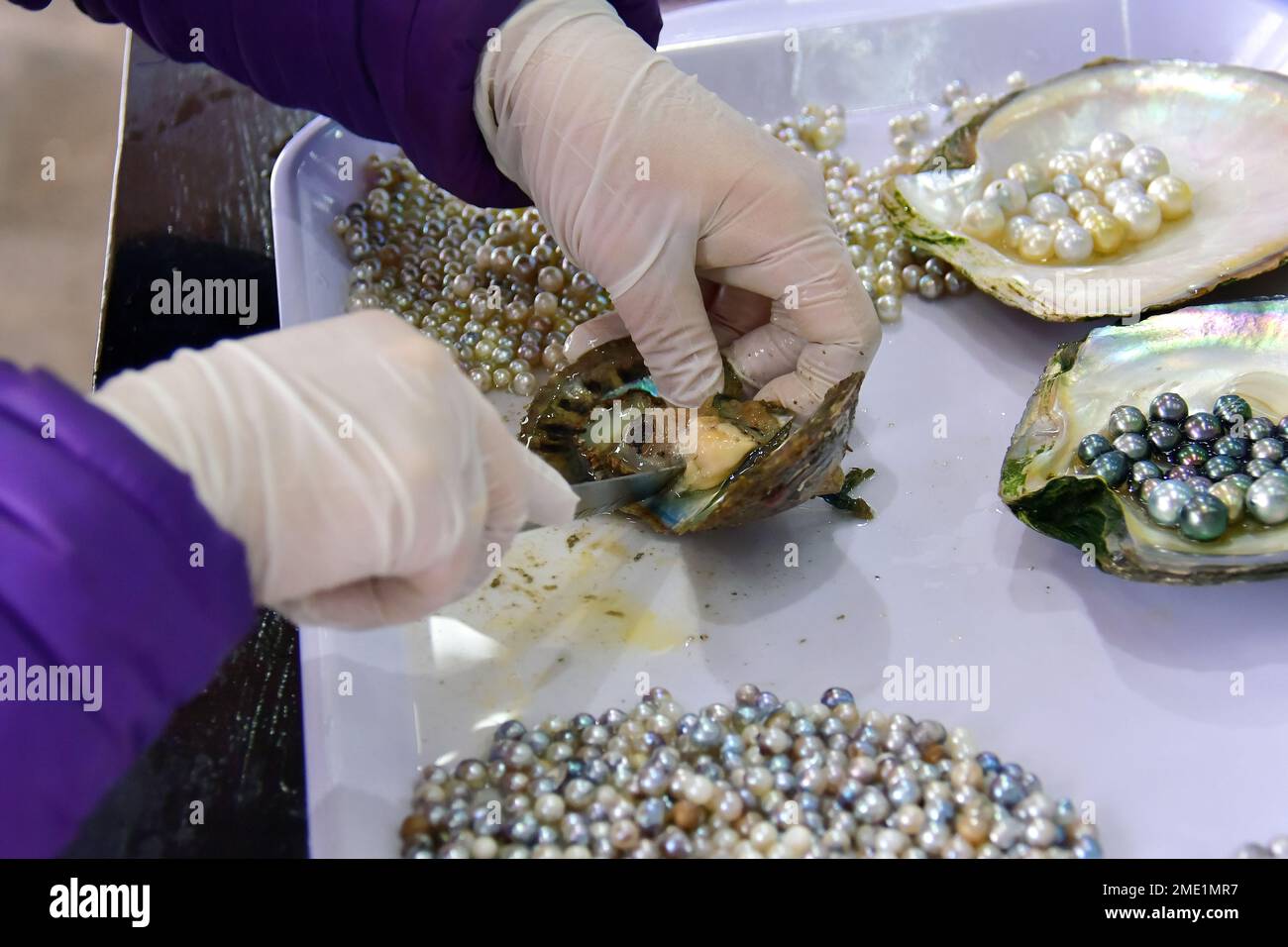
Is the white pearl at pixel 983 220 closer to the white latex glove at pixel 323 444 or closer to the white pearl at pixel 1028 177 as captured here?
the white pearl at pixel 1028 177

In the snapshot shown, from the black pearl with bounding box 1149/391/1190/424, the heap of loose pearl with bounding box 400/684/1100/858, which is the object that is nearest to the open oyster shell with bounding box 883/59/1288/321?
the black pearl with bounding box 1149/391/1190/424

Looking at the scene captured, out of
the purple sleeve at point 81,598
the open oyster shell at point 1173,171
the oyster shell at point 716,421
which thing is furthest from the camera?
the open oyster shell at point 1173,171

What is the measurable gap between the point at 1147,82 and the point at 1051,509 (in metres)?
0.68

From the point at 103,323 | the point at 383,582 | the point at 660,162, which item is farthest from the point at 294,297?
the point at 383,582

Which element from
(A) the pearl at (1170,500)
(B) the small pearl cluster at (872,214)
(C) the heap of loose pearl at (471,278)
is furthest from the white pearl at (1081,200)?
(C) the heap of loose pearl at (471,278)

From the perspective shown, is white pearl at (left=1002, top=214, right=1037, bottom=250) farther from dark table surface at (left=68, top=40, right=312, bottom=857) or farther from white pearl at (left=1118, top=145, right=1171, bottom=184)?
dark table surface at (left=68, top=40, right=312, bottom=857)

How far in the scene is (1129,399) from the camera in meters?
1.11

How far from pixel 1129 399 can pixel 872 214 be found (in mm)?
428

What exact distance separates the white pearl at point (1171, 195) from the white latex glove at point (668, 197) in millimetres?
432

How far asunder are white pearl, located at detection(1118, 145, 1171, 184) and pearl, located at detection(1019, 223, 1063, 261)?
0.45 ft

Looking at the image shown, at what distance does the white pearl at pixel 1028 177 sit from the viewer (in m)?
1.31
